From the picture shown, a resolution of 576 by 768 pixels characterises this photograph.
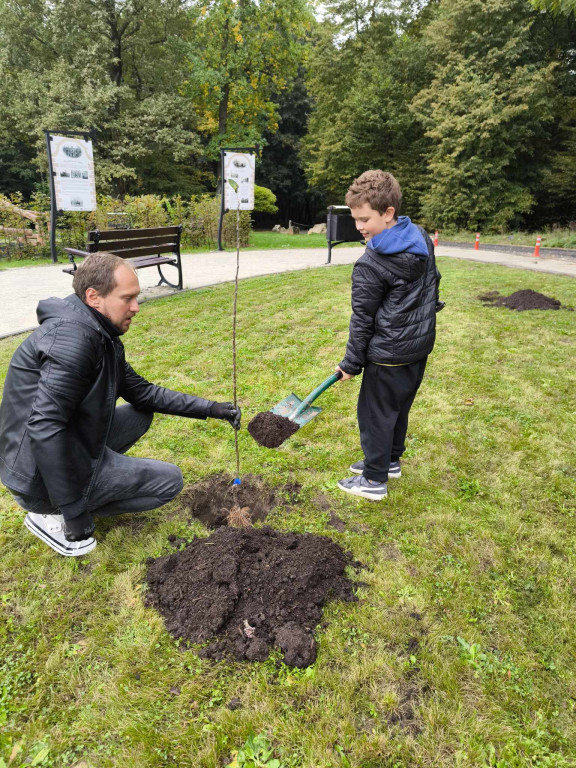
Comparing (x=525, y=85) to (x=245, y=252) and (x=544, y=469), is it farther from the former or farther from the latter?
(x=544, y=469)

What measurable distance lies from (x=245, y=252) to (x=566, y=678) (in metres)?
14.7

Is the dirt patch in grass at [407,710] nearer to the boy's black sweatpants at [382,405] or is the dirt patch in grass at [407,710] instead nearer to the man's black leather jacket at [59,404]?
the boy's black sweatpants at [382,405]

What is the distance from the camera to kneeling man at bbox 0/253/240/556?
6.72 ft

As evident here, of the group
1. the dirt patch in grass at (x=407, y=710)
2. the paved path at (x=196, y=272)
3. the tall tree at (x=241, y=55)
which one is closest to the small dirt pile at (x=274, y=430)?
the dirt patch in grass at (x=407, y=710)

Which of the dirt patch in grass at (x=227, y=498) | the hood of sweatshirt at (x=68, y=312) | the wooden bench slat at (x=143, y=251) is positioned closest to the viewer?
the hood of sweatshirt at (x=68, y=312)

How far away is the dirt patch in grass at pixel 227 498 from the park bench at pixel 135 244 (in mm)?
4122

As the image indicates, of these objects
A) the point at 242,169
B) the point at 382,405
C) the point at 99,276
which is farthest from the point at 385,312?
the point at 242,169

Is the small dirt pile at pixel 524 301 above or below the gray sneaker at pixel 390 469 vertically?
above

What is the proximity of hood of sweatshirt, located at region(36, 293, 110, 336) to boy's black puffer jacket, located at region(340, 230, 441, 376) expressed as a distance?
1.34 m

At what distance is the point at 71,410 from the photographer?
83.3 inches

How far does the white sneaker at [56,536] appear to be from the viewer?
246 cm

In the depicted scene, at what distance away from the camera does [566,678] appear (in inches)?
73.7

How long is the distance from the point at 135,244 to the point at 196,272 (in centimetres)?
329

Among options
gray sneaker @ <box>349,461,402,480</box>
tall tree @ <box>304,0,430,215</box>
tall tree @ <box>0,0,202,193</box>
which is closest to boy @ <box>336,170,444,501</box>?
gray sneaker @ <box>349,461,402,480</box>
